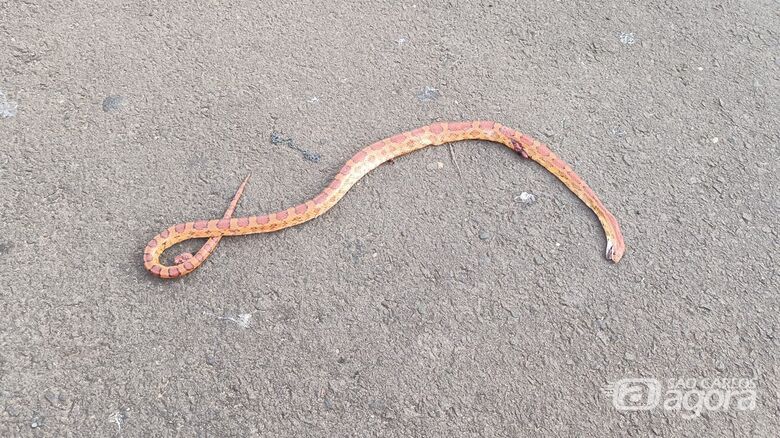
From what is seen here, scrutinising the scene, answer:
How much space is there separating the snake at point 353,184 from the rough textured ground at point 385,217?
0.31 ft

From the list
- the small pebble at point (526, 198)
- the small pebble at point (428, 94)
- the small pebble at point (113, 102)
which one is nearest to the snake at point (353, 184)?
the small pebble at point (526, 198)

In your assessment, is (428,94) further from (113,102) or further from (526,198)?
(113,102)

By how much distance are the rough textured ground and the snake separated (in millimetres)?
94

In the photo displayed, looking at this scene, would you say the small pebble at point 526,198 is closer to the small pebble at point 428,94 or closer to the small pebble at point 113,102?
the small pebble at point 428,94

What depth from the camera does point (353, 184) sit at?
15.1 ft

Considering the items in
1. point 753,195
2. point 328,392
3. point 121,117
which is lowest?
point 328,392

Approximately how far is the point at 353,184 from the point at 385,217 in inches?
16.8

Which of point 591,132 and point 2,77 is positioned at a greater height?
point 2,77

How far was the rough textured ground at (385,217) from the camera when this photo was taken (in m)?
3.52

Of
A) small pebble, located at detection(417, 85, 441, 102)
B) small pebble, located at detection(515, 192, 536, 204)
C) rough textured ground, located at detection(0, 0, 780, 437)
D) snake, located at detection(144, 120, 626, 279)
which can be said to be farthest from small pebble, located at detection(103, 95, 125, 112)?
small pebble, located at detection(515, 192, 536, 204)

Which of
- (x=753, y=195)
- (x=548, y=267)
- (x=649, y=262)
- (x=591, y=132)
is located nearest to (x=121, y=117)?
(x=548, y=267)

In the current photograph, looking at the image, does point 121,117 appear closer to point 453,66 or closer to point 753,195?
point 453,66

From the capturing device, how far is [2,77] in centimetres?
489

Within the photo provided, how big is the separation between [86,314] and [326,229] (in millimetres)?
1764
